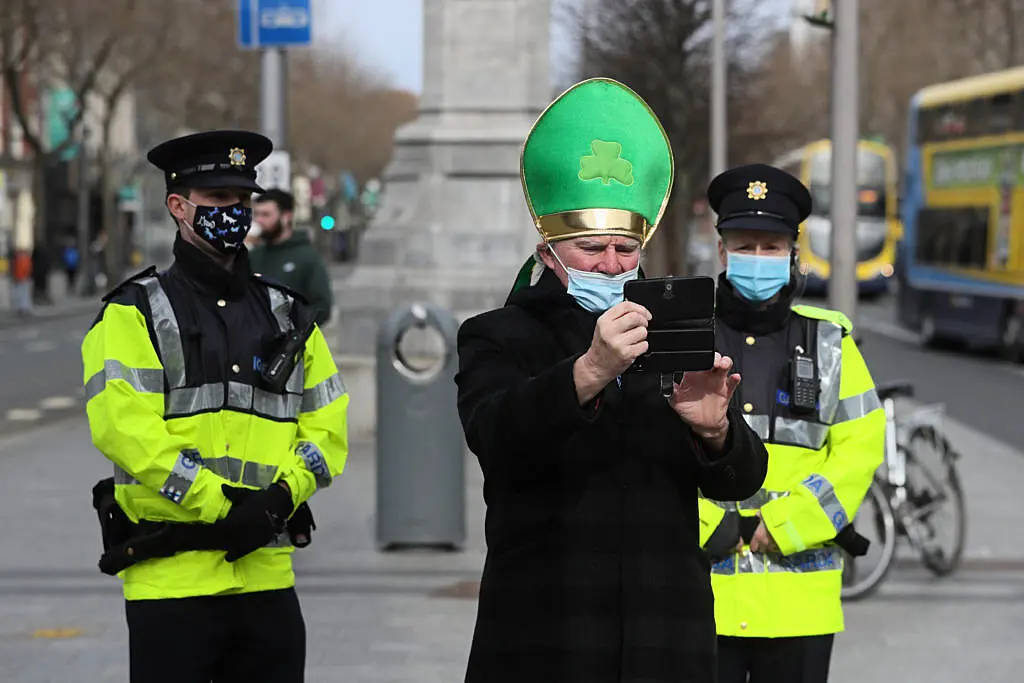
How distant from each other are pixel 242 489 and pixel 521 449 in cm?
135

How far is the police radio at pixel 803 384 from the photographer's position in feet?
14.5

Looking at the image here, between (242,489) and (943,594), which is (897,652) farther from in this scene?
(242,489)

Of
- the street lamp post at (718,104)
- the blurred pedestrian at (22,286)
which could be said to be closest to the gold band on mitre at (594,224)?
the street lamp post at (718,104)

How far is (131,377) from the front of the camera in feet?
13.9

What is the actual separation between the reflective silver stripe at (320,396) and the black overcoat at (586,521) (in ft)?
4.36

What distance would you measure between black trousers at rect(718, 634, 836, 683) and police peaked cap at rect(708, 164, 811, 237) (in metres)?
0.96

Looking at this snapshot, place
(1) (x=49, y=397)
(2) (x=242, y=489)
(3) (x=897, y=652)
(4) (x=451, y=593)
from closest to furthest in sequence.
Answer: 1. (2) (x=242, y=489)
2. (3) (x=897, y=652)
3. (4) (x=451, y=593)
4. (1) (x=49, y=397)

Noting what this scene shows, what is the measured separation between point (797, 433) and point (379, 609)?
409 cm

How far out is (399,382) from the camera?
9.97m

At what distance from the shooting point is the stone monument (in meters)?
14.9

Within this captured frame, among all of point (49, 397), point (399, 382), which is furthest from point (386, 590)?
point (49, 397)

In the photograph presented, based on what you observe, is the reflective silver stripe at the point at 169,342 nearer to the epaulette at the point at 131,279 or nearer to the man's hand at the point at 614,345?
the epaulette at the point at 131,279

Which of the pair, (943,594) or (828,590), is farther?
(943,594)

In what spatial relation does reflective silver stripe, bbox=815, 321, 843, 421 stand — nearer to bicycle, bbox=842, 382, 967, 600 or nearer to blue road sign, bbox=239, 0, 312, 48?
bicycle, bbox=842, 382, 967, 600
